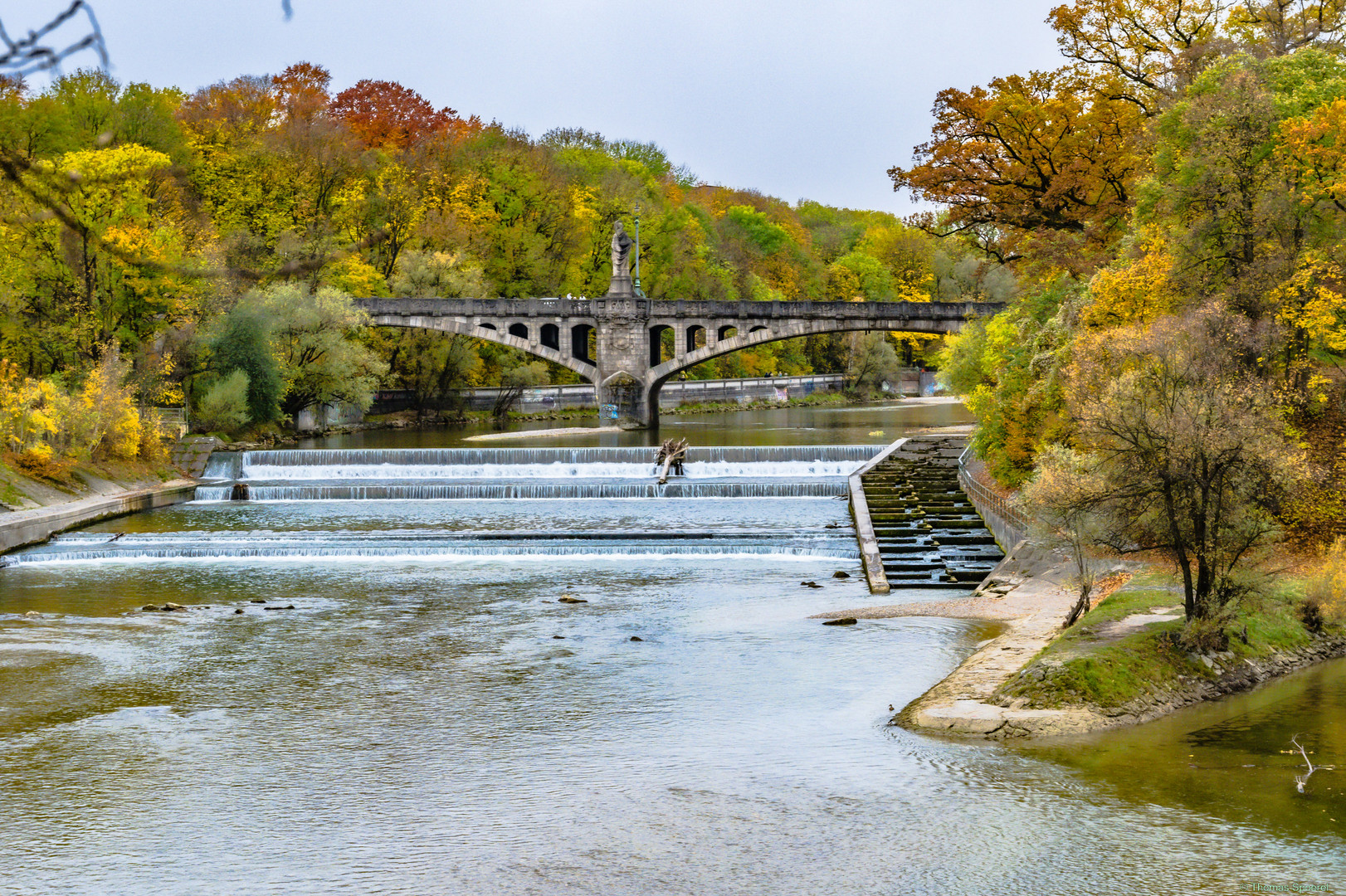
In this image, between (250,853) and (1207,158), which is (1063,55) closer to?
(1207,158)

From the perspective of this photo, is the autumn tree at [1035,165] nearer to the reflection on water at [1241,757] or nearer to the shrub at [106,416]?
the reflection on water at [1241,757]

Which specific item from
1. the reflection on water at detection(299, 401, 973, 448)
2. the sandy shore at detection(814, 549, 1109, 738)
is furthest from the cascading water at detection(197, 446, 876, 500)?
the sandy shore at detection(814, 549, 1109, 738)

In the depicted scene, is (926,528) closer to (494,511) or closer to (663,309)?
(494,511)

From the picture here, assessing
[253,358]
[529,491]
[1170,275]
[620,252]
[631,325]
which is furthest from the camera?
[620,252]

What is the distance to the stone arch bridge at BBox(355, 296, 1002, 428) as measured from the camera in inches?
2552

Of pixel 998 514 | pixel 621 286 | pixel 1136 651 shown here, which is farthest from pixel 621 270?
pixel 1136 651

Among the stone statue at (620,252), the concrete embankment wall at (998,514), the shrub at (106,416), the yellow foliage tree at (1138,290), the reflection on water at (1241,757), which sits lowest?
the reflection on water at (1241,757)

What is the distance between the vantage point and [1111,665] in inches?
658

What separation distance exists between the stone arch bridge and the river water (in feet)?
129

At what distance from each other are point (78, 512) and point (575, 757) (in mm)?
23460

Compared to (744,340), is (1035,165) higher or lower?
higher

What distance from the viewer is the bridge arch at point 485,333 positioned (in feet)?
208

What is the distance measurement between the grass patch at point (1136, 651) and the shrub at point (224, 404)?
120 feet

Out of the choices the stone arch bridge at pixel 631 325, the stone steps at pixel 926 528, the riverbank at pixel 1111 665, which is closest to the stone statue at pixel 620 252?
the stone arch bridge at pixel 631 325
